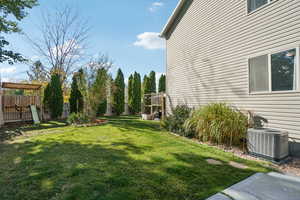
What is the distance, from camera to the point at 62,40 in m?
Result: 15.6

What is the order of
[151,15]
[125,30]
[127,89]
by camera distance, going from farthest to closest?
[127,89]
[125,30]
[151,15]

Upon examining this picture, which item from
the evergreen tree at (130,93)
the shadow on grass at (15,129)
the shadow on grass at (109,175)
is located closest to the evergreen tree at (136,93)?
the evergreen tree at (130,93)

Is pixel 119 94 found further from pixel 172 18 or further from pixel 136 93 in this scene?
pixel 172 18

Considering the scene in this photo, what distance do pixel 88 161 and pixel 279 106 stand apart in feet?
16.4

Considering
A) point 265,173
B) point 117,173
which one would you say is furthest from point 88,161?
point 265,173

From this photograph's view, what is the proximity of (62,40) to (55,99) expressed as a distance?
761 centimetres

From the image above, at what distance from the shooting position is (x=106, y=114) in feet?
48.6

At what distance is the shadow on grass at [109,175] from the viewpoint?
2162 mm

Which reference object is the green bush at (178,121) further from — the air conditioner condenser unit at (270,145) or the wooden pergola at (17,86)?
the wooden pergola at (17,86)

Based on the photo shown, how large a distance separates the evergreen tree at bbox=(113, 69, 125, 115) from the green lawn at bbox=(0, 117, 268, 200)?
10362 millimetres

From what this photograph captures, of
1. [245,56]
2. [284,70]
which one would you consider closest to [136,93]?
[245,56]

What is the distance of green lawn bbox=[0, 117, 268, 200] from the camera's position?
85.7 inches

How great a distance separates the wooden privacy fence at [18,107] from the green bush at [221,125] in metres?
11.4

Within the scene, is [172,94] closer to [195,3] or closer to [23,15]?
[195,3]
